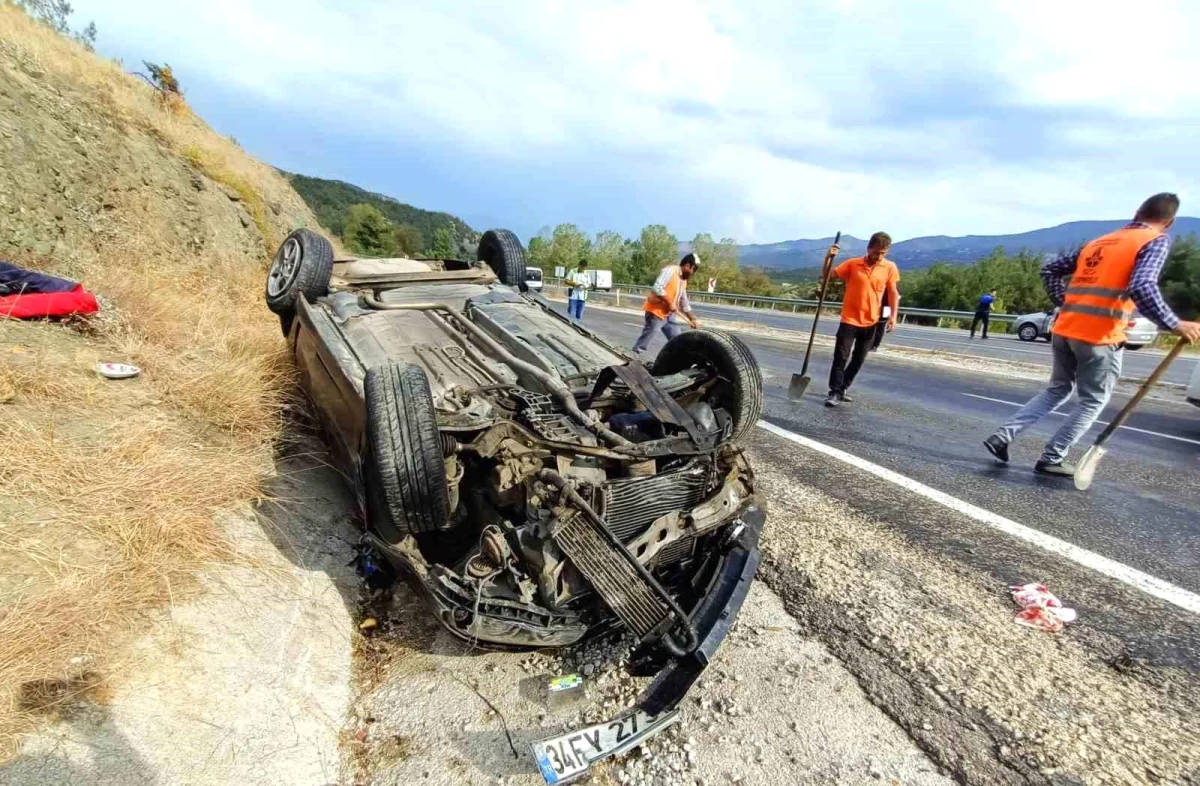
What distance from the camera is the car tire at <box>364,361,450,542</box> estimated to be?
7.28 ft

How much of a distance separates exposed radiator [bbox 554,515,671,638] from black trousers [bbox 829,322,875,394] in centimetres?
472

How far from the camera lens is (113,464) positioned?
2.58 meters

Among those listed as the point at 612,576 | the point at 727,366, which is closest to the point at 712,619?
the point at 612,576

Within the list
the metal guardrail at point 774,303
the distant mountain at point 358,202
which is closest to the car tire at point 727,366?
the metal guardrail at point 774,303

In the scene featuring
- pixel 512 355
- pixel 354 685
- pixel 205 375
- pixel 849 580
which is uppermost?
pixel 512 355

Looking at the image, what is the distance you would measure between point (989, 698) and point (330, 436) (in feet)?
11.6

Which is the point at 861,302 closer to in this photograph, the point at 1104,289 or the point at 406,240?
the point at 1104,289

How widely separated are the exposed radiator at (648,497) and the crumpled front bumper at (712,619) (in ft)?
0.89

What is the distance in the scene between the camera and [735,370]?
9.67 feet

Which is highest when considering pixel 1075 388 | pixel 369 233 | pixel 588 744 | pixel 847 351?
pixel 369 233

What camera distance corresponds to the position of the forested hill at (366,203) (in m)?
67.6

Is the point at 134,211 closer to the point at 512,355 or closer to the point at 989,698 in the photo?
the point at 512,355

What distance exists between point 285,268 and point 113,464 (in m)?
2.24


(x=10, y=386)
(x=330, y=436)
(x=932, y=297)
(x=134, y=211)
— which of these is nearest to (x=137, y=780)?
(x=330, y=436)
